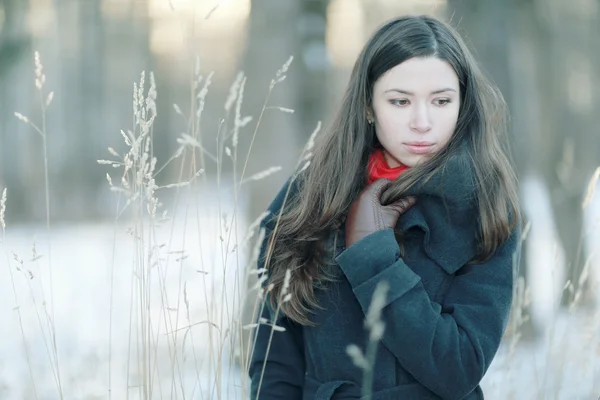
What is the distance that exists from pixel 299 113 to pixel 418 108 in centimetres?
292

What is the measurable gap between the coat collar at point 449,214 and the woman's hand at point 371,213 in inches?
1.4

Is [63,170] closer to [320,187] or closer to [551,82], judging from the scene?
[551,82]

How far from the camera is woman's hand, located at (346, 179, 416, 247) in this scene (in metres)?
1.85

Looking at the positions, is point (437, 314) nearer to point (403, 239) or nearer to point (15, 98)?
point (403, 239)

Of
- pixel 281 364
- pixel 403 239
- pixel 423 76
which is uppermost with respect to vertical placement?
pixel 423 76

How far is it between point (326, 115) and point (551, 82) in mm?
1938

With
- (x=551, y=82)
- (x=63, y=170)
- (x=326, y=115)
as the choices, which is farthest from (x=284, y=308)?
(x=63, y=170)

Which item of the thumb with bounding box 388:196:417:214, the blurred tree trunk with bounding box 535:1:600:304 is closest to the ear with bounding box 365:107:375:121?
the thumb with bounding box 388:196:417:214

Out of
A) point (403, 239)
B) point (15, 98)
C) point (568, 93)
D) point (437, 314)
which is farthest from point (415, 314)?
point (15, 98)

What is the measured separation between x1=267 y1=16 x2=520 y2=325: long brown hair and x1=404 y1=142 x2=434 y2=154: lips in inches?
1.2

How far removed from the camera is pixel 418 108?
185 cm

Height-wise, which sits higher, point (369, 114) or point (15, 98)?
point (369, 114)

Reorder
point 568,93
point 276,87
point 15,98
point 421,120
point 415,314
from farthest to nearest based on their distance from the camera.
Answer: point 15,98
point 568,93
point 276,87
point 421,120
point 415,314

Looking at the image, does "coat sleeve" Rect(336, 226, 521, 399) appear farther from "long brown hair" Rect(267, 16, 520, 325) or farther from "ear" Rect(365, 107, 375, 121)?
"ear" Rect(365, 107, 375, 121)
